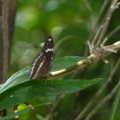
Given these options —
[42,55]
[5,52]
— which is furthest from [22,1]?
[42,55]

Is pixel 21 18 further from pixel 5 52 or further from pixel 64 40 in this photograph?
pixel 5 52

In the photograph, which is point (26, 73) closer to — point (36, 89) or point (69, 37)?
point (36, 89)

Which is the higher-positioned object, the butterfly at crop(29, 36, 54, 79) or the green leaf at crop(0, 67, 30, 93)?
the butterfly at crop(29, 36, 54, 79)

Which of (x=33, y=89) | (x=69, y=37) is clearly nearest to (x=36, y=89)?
(x=33, y=89)

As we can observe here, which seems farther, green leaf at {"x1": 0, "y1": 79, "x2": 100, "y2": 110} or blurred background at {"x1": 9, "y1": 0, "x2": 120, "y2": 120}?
blurred background at {"x1": 9, "y1": 0, "x2": 120, "y2": 120}

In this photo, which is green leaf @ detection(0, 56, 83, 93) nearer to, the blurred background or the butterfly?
the butterfly

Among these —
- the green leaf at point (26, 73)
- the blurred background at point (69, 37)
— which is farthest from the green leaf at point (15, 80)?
the blurred background at point (69, 37)

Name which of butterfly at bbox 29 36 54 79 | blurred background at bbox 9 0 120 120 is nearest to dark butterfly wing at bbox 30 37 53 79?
butterfly at bbox 29 36 54 79
